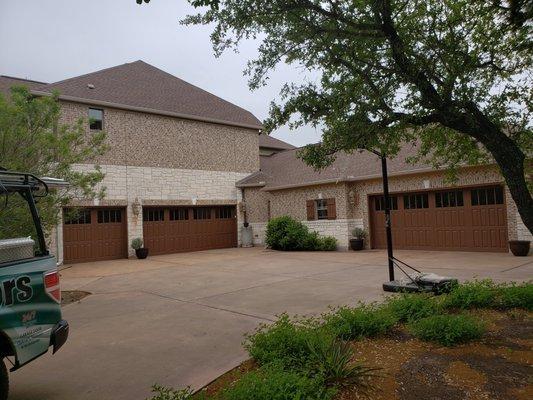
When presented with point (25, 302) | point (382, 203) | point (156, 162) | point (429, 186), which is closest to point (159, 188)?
point (156, 162)

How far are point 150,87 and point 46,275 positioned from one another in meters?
19.6

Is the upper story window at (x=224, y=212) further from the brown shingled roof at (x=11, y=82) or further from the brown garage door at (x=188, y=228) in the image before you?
the brown shingled roof at (x=11, y=82)

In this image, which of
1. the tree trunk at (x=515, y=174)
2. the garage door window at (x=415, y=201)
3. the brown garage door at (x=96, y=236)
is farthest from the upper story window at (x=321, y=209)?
the tree trunk at (x=515, y=174)

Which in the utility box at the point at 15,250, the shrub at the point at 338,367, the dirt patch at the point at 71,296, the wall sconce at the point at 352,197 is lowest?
the dirt patch at the point at 71,296

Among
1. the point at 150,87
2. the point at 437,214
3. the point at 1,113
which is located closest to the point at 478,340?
the point at 1,113

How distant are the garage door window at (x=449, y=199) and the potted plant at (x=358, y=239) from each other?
333 centimetres

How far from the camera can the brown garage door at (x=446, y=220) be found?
15.1 meters

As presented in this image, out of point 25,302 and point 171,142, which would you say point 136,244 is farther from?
point 25,302

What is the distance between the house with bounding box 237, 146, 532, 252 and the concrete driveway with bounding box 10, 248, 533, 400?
1.24 metres

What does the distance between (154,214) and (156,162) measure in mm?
2480

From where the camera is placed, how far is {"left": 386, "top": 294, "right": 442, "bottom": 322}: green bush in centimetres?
594

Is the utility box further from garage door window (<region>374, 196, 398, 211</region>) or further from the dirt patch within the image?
garage door window (<region>374, 196, 398, 211</region>)

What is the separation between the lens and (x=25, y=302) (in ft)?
12.6

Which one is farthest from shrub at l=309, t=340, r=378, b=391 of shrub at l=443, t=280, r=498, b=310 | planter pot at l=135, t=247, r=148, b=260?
planter pot at l=135, t=247, r=148, b=260
